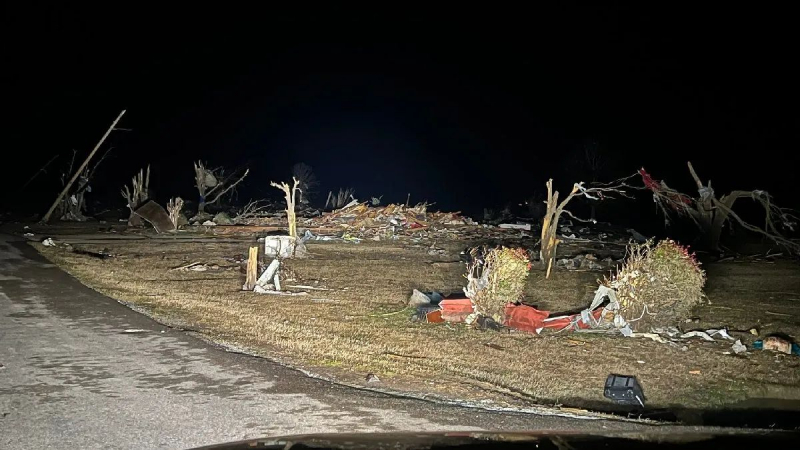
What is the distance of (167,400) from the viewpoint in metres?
7.01

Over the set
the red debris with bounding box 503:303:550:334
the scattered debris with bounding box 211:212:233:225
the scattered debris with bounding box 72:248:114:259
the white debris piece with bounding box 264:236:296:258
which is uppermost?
the scattered debris with bounding box 211:212:233:225

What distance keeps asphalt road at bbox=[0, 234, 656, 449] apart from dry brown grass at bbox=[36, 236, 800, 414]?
2.40 feet

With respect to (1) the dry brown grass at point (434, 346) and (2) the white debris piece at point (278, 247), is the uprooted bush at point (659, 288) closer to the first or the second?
(1) the dry brown grass at point (434, 346)

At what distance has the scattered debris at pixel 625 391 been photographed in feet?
25.9

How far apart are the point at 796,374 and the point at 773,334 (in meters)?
2.51

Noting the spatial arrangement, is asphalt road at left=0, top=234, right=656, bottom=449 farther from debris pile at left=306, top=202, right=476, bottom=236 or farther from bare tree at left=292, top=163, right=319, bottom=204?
bare tree at left=292, top=163, right=319, bottom=204

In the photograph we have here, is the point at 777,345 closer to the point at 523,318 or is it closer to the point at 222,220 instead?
the point at 523,318

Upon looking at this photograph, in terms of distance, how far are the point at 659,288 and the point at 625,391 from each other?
12.5ft

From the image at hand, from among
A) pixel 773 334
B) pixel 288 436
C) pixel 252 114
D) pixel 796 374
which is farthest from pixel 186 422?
pixel 252 114

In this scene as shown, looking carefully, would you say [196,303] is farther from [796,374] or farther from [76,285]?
[796,374]

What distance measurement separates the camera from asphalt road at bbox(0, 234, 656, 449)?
6102 millimetres

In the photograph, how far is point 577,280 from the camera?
1816cm

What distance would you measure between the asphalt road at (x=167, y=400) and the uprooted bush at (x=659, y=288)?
519 centimetres

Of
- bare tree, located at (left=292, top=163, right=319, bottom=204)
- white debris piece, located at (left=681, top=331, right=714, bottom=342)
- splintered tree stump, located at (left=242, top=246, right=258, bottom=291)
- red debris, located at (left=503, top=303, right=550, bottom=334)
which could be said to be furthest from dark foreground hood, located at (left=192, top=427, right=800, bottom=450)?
bare tree, located at (left=292, top=163, right=319, bottom=204)
